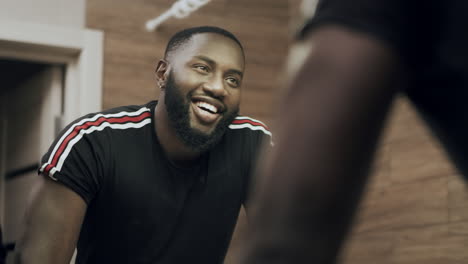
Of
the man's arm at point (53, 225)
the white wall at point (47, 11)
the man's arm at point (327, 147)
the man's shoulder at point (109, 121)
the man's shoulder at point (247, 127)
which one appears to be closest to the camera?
the man's arm at point (327, 147)

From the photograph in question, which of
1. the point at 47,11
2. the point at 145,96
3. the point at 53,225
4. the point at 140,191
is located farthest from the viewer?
the point at 145,96

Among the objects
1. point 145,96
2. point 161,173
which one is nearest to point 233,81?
point 161,173

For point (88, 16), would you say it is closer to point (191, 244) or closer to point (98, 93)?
point (98, 93)

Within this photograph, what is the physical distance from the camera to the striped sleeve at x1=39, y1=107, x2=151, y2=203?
143 centimetres

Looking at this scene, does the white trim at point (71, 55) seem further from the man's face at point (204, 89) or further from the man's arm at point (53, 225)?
the man's arm at point (53, 225)

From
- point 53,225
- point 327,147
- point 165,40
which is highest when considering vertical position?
point 165,40

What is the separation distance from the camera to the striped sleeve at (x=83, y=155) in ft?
4.69

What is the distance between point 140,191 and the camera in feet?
5.16

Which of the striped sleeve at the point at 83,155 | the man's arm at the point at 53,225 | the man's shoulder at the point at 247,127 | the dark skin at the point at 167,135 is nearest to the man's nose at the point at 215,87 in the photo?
the dark skin at the point at 167,135

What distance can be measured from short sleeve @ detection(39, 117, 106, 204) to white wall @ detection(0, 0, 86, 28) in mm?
1228

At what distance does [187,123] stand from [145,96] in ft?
3.95

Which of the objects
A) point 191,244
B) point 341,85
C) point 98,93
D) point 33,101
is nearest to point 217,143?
point 191,244

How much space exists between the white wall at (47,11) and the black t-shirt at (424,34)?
2425 mm

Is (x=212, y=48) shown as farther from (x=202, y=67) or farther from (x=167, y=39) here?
(x=167, y=39)
